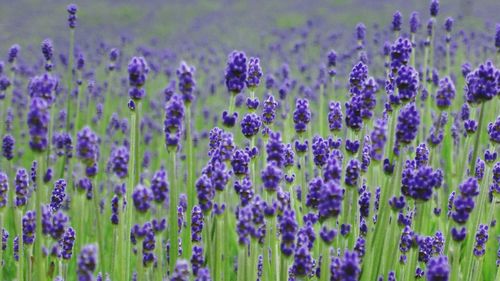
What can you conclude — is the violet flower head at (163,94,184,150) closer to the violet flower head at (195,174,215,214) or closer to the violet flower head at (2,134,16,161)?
the violet flower head at (195,174,215,214)

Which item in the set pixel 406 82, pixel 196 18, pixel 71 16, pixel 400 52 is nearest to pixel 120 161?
pixel 406 82

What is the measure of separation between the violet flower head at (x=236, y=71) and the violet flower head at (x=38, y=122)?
2.19 feet

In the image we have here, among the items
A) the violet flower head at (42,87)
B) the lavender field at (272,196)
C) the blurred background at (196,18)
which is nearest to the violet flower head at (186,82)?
the lavender field at (272,196)

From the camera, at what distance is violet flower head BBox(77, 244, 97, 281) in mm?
1476

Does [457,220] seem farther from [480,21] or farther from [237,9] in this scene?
[237,9]

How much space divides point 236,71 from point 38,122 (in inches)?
27.7

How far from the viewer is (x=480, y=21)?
50.9 ft

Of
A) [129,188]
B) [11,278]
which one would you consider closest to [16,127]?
[11,278]

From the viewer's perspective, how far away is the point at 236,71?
2.13 metres

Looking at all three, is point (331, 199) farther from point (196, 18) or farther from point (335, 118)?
point (196, 18)

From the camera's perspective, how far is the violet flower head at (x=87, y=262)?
4.84 feet

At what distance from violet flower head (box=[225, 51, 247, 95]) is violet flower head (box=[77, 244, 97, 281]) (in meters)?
0.82

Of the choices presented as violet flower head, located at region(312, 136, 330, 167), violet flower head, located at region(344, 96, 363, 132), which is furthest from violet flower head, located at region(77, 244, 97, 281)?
violet flower head, located at region(312, 136, 330, 167)

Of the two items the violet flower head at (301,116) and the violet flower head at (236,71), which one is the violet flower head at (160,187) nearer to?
the violet flower head at (236,71)
